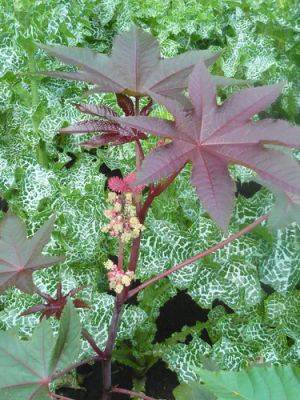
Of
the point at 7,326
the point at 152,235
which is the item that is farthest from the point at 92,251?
the point at 7,326

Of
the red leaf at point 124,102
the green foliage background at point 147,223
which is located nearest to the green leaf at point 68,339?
the red leaf at point 124,102

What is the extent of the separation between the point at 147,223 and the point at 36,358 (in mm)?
587

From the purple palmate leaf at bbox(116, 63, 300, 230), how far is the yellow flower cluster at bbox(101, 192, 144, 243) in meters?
0.12

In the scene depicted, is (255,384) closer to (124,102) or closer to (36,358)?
(36,358)

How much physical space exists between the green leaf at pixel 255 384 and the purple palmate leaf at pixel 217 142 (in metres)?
0.17

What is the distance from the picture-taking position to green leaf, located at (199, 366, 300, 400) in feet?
2.04

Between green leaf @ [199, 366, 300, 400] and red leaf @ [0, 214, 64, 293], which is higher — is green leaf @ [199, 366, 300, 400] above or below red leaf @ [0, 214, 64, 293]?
below

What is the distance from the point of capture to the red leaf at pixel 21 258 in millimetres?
860

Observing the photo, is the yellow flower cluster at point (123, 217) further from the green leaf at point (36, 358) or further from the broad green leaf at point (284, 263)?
the broad green leaf at point (284, 263)

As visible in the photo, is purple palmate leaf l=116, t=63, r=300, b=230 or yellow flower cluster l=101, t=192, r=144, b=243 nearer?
purple palmate leaf l=116, t=63, r=300, b=230

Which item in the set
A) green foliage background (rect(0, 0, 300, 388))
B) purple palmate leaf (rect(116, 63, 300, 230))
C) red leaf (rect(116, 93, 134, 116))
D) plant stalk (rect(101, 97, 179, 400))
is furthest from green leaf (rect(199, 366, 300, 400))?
green foliage background (rect(0, 0, 300, 388))

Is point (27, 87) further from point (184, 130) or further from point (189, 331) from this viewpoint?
point (184, 130)

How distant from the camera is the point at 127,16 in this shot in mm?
1635

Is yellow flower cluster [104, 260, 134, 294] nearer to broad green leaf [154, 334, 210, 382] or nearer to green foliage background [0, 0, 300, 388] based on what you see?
green foliage background [0, 0, 300, 388]
